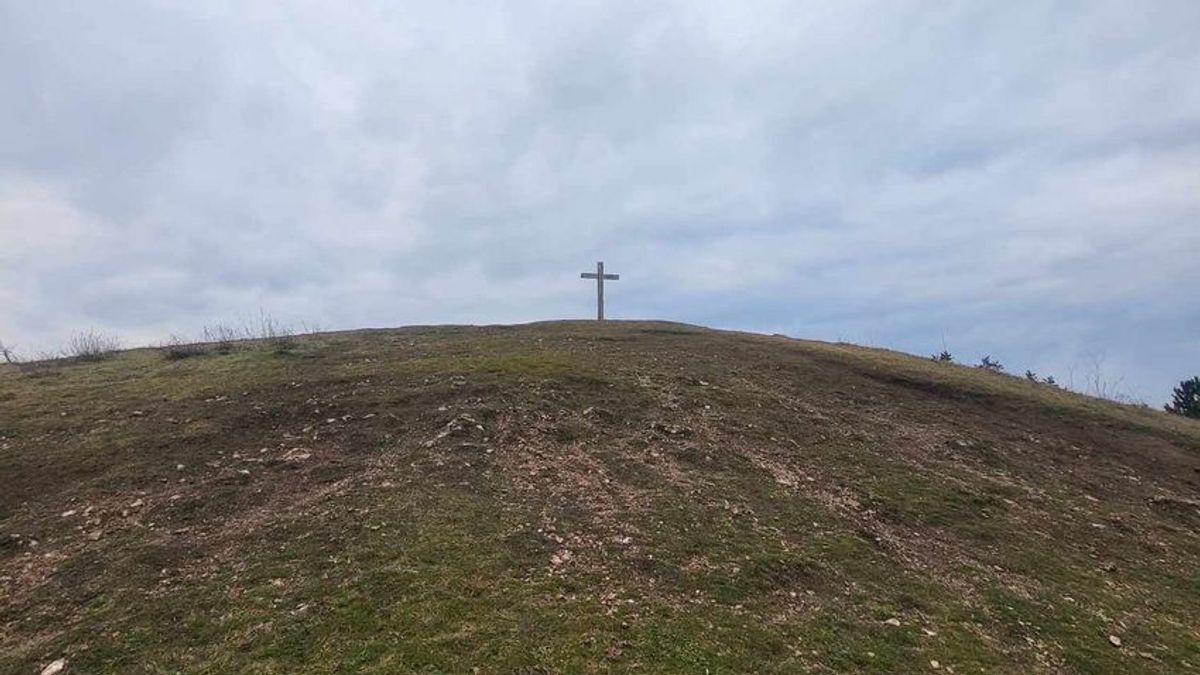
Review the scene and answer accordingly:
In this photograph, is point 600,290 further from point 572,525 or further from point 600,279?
point 572,525

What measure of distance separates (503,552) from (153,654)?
297cm

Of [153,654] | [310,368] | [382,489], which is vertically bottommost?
[153,654]

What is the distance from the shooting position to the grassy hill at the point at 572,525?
6539mm

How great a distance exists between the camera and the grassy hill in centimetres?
654

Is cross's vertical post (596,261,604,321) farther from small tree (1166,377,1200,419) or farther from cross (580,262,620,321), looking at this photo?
small tree (1166,377,1200,419)

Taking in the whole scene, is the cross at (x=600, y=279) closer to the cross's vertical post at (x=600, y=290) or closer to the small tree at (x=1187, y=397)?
the cross's vertical post at (x=600, y=290)

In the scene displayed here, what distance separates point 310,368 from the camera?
15.2 m

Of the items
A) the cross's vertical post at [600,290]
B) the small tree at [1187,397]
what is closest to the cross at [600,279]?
the cross's vertical post at [600,290]

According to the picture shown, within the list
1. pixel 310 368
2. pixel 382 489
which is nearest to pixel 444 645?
pixel 382 489

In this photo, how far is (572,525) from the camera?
8.56 metres

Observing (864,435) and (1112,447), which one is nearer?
(864,435)

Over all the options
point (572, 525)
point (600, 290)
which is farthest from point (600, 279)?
point (572, 525)

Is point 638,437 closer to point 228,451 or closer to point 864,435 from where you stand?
point 864,435

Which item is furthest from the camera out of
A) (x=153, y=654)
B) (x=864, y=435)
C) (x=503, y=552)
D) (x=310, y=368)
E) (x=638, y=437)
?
(x=310, y=368)
